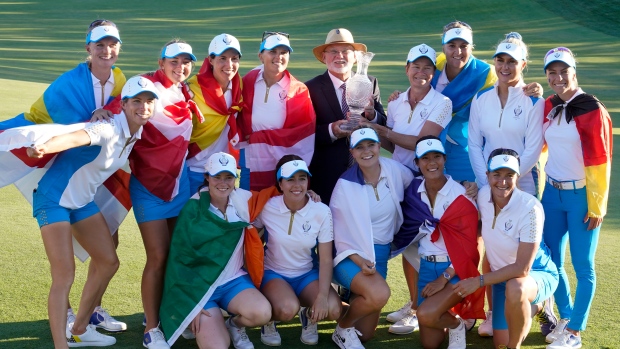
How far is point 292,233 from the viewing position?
6.04m

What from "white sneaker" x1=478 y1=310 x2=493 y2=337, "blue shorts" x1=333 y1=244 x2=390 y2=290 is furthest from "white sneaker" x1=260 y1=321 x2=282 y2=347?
"white sneaker" x1=478 y1=310 x2=493 y2=337

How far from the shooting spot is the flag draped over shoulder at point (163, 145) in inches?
236

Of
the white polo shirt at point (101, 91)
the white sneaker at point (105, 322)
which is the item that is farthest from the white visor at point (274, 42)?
the white sneaker at point (105, 322)

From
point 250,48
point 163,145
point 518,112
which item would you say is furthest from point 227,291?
point 250,48

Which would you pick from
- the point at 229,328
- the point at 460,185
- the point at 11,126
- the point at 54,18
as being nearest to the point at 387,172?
the point at 460,185

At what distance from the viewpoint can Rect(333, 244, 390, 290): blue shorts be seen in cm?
609

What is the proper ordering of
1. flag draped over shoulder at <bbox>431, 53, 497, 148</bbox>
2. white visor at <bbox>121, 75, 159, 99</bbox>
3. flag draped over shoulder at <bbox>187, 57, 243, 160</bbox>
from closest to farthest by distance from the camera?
white visor at <bbox>121, 75, 159, 99</bbox>
flag draped over shoulder at <bbox>187, 57, 243, 160</bbox>
flag draped over shoulder at <bbox>431, 53, 497, 148</bbox>

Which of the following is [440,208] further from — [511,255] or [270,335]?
[270,335]

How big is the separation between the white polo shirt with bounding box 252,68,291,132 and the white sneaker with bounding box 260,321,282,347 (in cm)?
153

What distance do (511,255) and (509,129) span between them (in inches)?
37.8

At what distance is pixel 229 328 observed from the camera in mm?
5973

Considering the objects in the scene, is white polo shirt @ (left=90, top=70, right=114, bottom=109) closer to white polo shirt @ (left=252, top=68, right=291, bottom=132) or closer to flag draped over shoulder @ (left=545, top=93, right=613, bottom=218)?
white polo shirt @ (left=252, top=68, right=291, bottom=132)

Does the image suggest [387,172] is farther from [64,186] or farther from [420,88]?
[64,186]

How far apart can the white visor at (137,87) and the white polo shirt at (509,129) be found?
238cm
